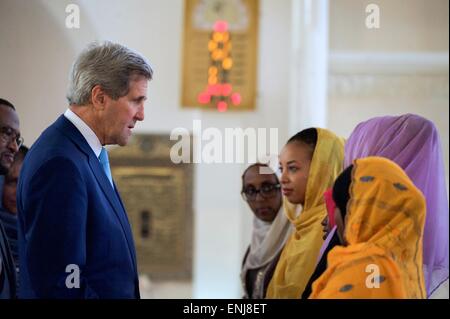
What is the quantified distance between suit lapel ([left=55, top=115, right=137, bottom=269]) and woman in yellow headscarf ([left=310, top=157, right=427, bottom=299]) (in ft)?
1.34

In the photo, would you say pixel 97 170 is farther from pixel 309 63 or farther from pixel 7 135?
pixel 309 63

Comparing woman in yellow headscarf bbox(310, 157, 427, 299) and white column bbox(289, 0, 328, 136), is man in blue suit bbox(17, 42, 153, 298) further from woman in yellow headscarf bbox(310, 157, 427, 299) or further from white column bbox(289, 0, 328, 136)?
white column bbox(289, 0, 328, 136)

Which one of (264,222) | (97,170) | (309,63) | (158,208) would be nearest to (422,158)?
(264,222)

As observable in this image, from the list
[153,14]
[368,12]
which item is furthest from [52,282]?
[368,12]

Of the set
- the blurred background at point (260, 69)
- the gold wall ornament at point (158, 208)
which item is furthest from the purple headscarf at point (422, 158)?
the gold wall ornament at point (158, 208)

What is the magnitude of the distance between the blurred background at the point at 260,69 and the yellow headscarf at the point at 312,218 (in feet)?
1.22

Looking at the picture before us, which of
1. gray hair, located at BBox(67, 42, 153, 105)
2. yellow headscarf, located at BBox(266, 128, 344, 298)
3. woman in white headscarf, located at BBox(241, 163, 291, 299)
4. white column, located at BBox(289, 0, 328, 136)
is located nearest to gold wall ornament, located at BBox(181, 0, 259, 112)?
white column, located at BBox(289, 0, 328, 136)

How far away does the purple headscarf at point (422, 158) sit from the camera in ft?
4.58

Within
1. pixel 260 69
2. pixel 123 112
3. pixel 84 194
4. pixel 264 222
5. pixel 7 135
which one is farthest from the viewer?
pixel 260 69

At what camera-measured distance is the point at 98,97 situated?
1315 millimetres

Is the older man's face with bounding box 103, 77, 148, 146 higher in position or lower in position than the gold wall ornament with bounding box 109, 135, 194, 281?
higher

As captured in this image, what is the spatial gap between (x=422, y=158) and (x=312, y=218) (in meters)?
0.30

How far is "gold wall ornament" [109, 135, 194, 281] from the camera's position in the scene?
145 inches
